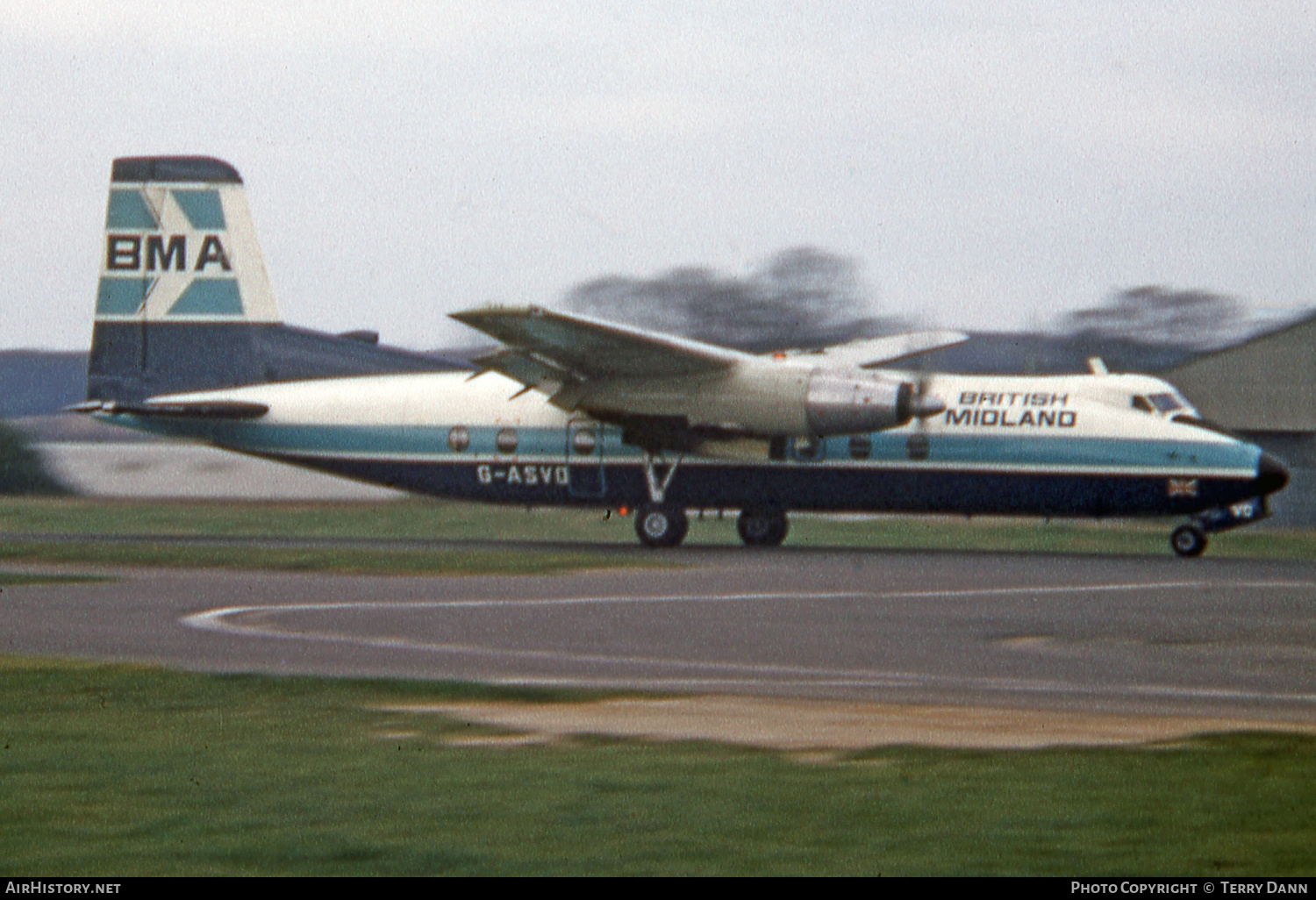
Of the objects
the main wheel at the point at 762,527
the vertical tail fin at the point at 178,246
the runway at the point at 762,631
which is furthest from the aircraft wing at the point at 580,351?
the vertical tail fin at the point at 178,246

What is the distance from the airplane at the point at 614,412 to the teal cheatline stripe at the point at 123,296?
3 cm

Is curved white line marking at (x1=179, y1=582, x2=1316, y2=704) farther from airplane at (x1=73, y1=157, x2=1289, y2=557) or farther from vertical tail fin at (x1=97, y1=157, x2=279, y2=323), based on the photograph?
vertical tail fin at (x1=97, y1=157, x2=279, y2=323)

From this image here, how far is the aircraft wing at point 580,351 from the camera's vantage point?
26625 mm

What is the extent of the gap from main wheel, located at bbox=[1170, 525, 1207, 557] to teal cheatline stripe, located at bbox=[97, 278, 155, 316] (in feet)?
62.6

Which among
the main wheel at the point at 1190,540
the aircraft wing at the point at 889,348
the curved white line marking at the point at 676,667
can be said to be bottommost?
the curved white line marking at the point at 676,667

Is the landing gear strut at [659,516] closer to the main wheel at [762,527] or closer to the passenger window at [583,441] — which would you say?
the passenger window at [583,441]

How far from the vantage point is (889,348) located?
32.5 meters

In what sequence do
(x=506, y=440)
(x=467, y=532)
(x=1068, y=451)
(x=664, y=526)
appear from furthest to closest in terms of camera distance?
(x=467, y=532) → (x=506, y=440) → (x=664, y=526) → (x=1068, y=451)

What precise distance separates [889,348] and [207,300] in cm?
1301

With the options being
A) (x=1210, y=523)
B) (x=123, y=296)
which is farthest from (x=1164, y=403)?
(x=123, y=296)

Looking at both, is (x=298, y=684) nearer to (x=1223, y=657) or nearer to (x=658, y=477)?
(x=1223, y=657)

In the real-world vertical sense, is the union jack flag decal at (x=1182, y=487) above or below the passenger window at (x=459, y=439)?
below

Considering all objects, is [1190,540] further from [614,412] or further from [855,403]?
[614,412]

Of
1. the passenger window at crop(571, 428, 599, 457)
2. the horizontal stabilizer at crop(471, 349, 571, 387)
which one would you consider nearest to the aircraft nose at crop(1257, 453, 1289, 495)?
the passenger window at crop(571, 428, 599, 457)
